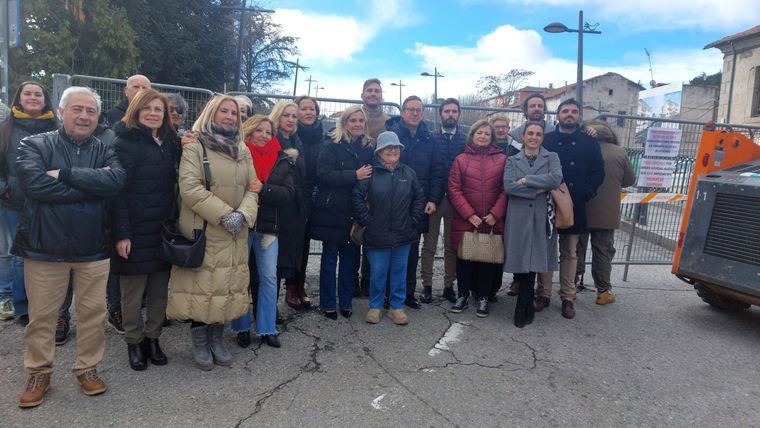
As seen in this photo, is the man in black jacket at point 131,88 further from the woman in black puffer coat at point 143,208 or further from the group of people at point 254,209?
the woman in black puffer coat at point 143,208

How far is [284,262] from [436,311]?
1699 mm

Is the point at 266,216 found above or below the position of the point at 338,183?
below

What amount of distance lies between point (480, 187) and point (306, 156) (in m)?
1.70

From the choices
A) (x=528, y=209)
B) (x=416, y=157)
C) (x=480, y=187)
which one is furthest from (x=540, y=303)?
(x=416, y=157)

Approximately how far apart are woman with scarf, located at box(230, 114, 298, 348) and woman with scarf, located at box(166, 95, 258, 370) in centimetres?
33

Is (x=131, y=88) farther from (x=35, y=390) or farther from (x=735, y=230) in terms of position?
(x=735, y=230)

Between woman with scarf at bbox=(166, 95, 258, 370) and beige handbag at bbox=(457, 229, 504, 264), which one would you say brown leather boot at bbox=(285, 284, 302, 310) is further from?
beige handbag at bbox=(457, 229, 504, 264)

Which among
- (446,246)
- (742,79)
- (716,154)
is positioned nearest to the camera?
(716,154)

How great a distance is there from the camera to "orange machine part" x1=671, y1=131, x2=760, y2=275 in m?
5.21

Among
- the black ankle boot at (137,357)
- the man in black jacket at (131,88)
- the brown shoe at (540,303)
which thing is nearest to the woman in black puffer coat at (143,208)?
the black ankle boot at (137,357)

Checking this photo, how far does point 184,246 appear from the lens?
3430 millimetres

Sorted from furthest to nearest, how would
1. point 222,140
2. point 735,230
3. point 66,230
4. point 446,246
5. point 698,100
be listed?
point 698,100
point 446,246
point 735,230
point 222,140
point 66,230

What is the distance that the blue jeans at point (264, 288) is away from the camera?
408cm

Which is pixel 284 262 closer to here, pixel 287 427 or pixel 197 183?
pixel 197 183
